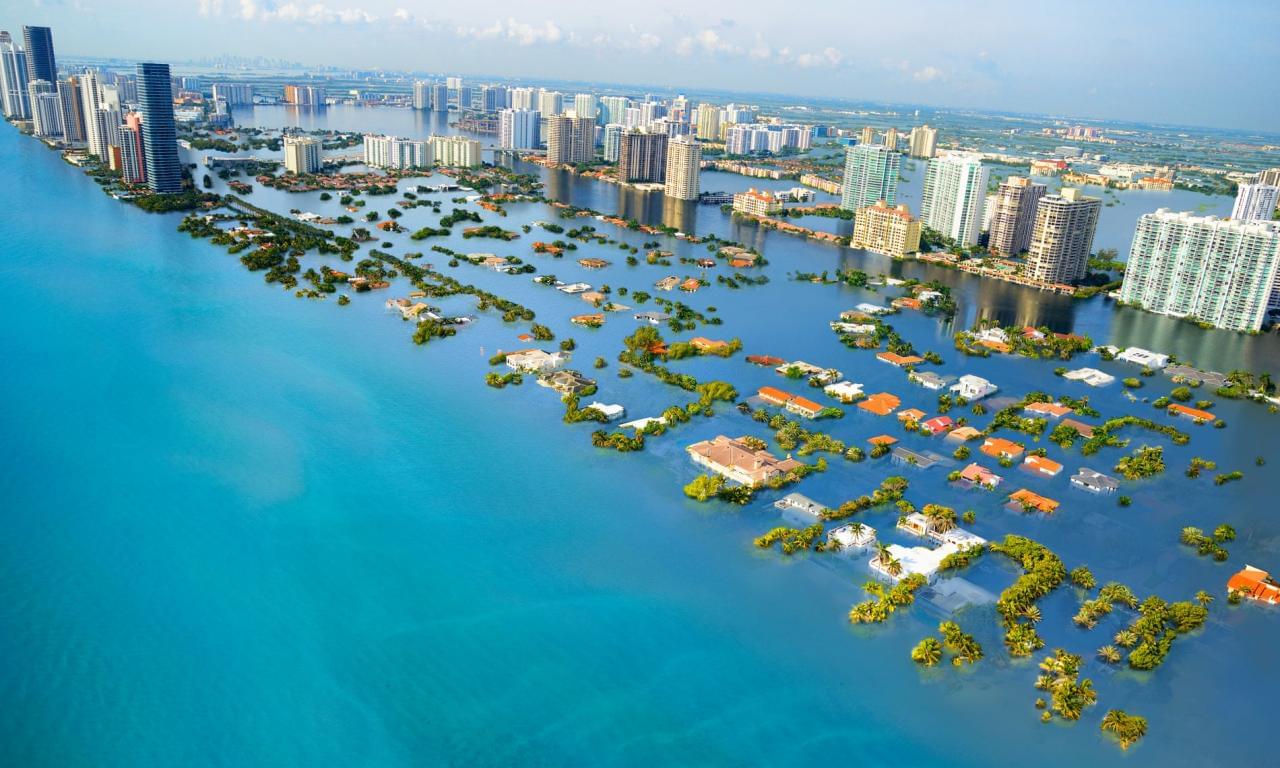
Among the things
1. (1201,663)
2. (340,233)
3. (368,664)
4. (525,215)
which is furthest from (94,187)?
(1201,663)

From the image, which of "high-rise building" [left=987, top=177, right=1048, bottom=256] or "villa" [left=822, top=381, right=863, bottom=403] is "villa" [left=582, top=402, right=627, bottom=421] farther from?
"high-rise building" [left=987, top=177, right=1048, bottom=256]

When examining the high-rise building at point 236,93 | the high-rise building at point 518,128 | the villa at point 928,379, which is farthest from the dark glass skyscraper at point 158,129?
the high-rise building at point 236,93

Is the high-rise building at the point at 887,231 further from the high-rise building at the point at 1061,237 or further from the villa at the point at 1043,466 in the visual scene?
the villa at the point at 1043,466

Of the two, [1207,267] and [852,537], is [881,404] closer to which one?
[852,537]

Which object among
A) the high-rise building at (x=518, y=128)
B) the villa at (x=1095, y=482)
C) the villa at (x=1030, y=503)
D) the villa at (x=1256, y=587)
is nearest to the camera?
the villa at (x=1256, y=587)

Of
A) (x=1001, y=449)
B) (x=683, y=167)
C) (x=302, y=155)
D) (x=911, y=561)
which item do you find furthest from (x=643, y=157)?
(x=911, y=561)

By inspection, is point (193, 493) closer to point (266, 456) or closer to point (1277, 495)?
point (266, 456)
